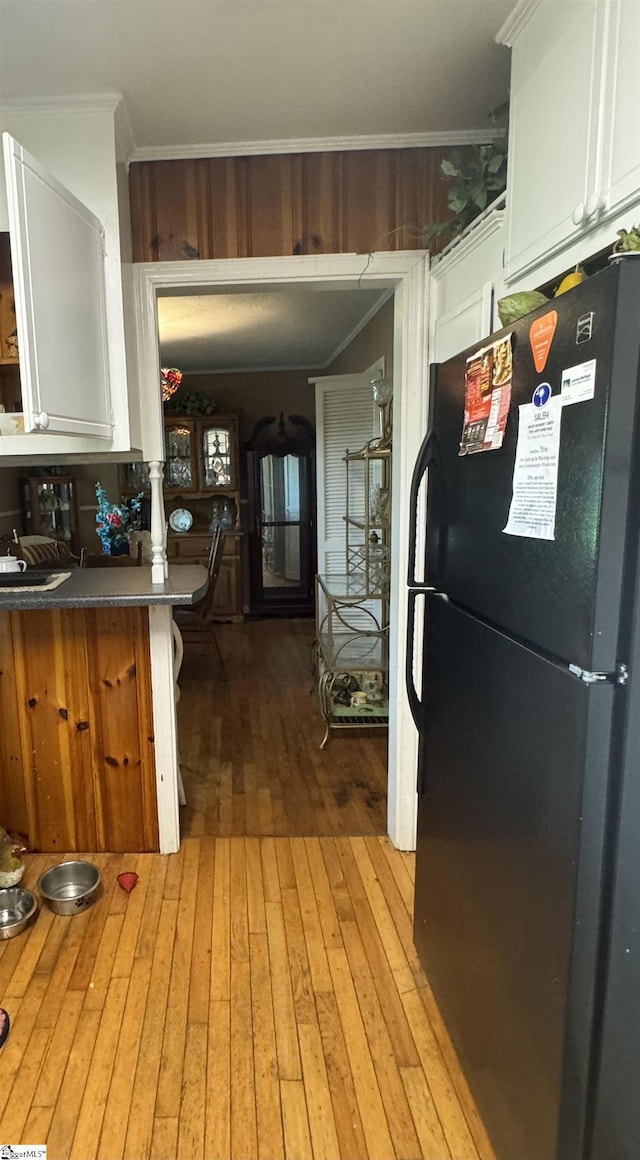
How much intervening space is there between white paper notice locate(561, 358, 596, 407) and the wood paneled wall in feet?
4.72

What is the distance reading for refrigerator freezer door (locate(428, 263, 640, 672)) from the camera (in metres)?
0.82

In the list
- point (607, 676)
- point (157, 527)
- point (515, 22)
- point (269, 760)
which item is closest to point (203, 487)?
point (269, 760)

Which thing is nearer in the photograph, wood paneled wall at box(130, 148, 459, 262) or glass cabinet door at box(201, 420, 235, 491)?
wood paneled wall at box(130, 148, 459, 262)

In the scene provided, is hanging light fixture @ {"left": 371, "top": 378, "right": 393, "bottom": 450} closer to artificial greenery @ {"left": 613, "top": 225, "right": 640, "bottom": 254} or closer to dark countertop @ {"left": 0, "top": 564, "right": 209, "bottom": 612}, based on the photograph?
dark countertop @ {"left": 0, "top": 564, "right": 209, "bottom": 612}

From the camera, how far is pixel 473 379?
1295mm

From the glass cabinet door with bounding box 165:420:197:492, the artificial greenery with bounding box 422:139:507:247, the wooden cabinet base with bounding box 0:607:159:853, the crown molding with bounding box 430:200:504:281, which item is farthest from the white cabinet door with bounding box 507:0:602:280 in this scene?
the glass cabinet door with bounding box 165:420:197:492

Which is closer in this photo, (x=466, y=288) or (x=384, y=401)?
(x=466, y=288)

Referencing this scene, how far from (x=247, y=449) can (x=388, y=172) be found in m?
4.28

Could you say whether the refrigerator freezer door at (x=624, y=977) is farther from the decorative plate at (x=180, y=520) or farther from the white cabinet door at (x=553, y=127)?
the decorative plate at (x=180, y=520)

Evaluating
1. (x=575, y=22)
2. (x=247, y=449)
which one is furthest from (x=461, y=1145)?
(x=247, y=449)

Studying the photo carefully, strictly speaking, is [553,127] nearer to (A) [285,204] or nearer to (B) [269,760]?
(A) [285,204]

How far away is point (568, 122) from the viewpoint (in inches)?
47.1

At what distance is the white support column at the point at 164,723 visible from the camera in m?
2.30

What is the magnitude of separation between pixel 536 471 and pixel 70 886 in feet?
6.86
